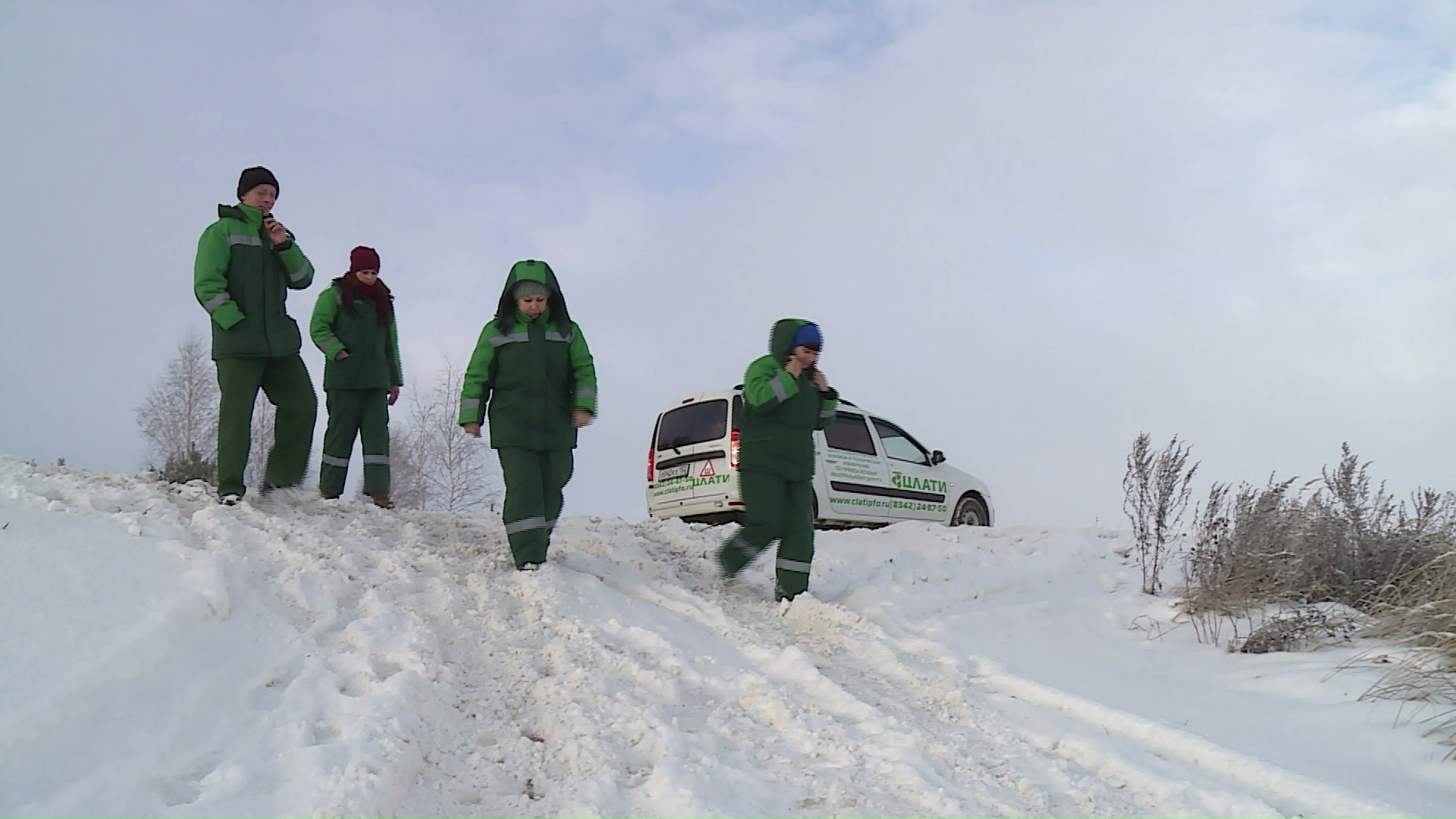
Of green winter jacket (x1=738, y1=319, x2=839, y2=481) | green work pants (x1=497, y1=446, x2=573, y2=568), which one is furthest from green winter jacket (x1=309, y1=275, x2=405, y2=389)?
green winter jacket (x1=738, y1=319, x2=839, y2=481)

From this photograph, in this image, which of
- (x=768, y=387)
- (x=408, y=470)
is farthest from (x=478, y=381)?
(x=408, y=470)

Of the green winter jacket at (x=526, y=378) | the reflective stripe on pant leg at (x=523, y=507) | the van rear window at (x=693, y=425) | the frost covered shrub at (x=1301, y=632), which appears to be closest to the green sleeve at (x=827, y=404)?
the green winter jacket at (x=526, y=378)

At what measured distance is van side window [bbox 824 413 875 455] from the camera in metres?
10.9

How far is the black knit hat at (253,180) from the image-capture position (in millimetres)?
5859

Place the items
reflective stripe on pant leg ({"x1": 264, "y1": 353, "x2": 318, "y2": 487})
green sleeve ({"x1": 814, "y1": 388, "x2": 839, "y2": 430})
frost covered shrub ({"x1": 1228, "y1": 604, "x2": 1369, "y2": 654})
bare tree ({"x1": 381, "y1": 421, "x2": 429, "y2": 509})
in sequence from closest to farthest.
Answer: frost covered shrub ({"x1": 1228, "y1": 604, "x2": 1369, "y2": 654})
reflective stripe on pant leg ({"x1": 264, "y1": 353, "x2": 318, "y2": 487})
green sleeve ({"x1": 814, "y1": 388, "x2": 839, "y2": 430})
bare tree ({"x1": 381, "y1": 421, "x2": 429, "y2": 509})

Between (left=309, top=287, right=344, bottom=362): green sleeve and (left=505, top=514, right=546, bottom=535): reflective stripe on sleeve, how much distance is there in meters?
2.37

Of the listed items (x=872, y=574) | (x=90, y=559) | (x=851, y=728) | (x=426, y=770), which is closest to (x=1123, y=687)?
(x=851, y=728)

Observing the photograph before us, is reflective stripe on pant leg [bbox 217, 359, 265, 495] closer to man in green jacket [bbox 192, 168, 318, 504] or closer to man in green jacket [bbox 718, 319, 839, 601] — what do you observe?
man in green jacket [bbox 192, 168, 318, 504]

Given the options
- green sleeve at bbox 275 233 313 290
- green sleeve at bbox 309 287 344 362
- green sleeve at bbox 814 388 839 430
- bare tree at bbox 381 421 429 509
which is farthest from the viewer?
bare tree at bbox 381 421 429 509

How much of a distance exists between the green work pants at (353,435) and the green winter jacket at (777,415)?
2.94 metres

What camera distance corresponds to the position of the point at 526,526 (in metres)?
5.47

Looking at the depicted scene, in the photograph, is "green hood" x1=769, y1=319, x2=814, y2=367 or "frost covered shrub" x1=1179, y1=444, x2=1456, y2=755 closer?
"frost covered shrub" x1=1179, y1=444, x2=1456, y2=755

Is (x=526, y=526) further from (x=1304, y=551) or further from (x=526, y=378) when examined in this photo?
(x=1304, y=551)

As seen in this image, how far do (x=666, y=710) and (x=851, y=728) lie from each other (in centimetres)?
69
